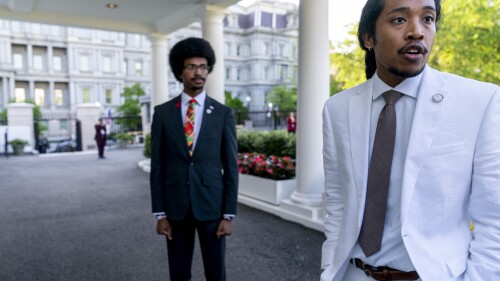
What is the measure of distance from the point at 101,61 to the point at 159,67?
56.1 metres

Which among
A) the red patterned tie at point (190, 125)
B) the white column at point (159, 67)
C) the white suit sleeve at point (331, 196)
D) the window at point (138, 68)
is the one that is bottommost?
the white suit sleeve at point (331, 196)

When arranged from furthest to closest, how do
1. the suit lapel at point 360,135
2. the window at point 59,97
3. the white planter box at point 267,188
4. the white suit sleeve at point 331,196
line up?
the window at point 59,97 → the white planter box at point 267,188 → the white suit sleeve at point 331,196 → the suit lapel at point 360,135

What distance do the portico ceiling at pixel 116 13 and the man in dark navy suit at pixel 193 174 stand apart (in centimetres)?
693

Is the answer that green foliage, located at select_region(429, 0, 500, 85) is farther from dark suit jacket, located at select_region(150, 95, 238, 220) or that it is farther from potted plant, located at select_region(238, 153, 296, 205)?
dark suit jacket, located at select_region(150, 95, 238, 220)

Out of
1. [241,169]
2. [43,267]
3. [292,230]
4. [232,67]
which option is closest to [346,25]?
[241,169]

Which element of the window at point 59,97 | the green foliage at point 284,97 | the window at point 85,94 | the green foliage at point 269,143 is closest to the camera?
the green foliage at point 269,143

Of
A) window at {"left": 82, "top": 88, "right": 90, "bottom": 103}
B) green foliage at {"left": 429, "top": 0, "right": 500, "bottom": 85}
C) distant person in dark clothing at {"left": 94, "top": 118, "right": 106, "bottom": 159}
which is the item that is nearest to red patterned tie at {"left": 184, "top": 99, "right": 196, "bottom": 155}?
green foliage at {"left": 429, "top": 0, "right": 500, "bottom": 85}

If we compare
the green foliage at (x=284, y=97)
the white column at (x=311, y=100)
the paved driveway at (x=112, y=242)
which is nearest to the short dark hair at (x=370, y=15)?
the paved driveway at (x=112, y=242)

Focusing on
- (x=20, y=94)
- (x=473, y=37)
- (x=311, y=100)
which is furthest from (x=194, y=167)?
(x=20, y=94)

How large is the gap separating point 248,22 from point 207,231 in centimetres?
7246

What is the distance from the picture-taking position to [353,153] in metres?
1.51

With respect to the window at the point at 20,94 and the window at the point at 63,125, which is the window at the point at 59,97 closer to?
the window at the point at 20,94

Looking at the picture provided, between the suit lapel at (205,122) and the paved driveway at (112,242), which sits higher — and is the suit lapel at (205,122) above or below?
above

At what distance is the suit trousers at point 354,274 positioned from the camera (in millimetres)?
1520
